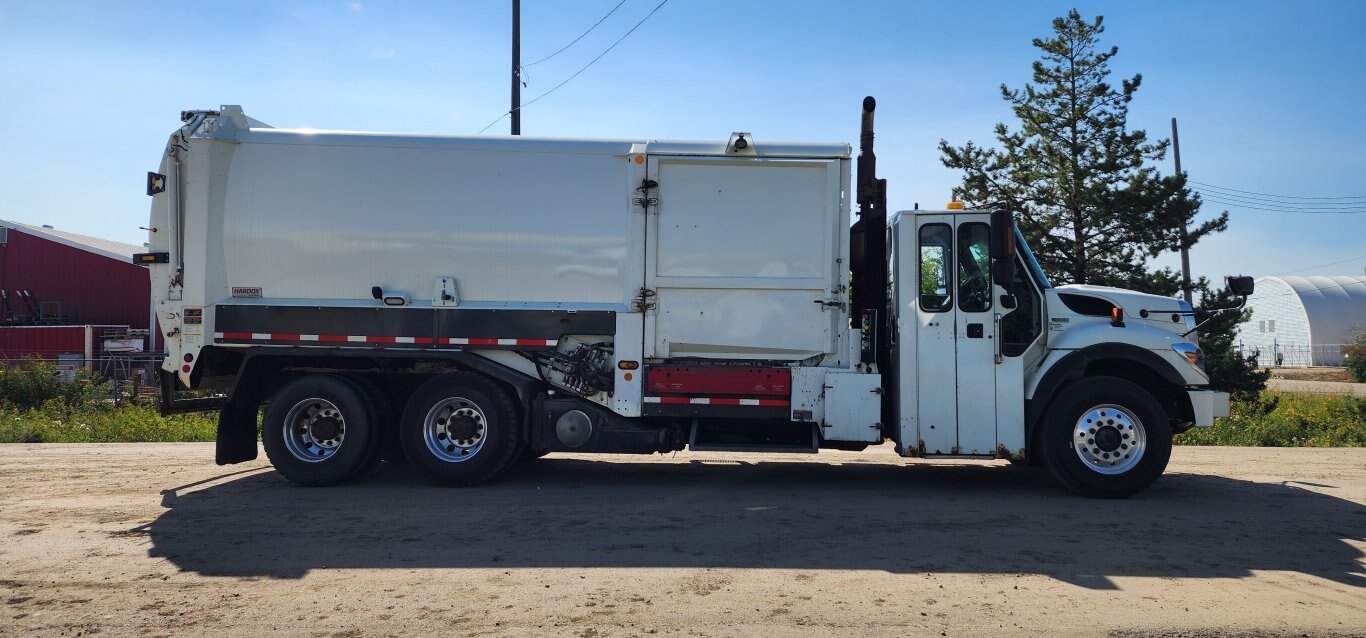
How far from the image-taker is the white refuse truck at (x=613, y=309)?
25.3ft

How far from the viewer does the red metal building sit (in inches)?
1299

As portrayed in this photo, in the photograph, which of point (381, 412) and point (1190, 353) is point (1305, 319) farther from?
point (381, 412)

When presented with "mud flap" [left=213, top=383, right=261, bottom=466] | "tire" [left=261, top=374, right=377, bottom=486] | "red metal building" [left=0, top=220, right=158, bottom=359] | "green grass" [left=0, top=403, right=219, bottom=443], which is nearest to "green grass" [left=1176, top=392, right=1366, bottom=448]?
"tire" [left=261, top=374, right=377, bottom=486]

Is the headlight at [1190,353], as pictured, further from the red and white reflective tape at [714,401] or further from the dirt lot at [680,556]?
the red and white reflective tape at [714,401]

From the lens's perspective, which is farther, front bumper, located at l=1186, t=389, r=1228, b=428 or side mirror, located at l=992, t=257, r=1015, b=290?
front bumper, located at l=1186, t=389, r=1228, b=428

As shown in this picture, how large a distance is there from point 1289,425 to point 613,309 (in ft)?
44.0

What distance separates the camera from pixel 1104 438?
24.9ft

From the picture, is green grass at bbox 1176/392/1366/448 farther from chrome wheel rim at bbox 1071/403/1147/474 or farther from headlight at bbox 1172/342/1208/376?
chrome wheel rim at bbox 1071/403/1147/474

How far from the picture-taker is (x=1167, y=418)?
755 cm

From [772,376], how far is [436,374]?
124 inches

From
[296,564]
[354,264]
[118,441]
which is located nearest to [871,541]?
[296,564]

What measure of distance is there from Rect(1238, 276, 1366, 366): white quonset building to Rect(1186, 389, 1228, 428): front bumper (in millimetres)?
54911

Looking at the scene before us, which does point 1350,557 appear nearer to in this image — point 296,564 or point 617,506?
point 617,506

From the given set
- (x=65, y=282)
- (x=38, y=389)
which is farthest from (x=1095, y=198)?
(x=65, y=282)
